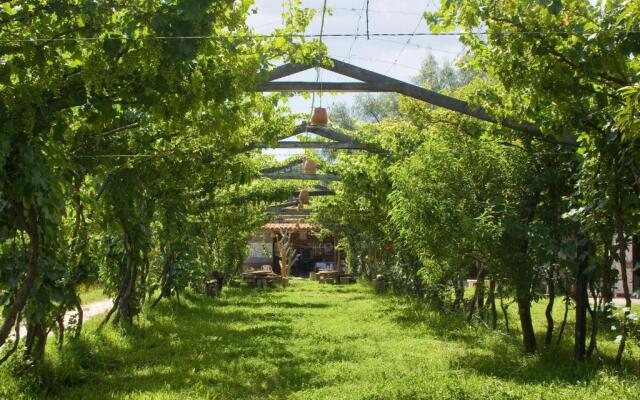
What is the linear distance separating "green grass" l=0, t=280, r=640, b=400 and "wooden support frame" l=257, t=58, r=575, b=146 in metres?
2.41

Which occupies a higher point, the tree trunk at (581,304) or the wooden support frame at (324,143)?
the wooden support frame at (324,143)

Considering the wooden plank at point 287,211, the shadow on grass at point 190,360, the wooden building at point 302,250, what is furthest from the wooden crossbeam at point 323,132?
the wooden building at point 302,250

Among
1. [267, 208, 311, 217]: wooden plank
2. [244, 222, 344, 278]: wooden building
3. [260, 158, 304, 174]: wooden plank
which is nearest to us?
[260, 158, 304, 174]: wooden plank

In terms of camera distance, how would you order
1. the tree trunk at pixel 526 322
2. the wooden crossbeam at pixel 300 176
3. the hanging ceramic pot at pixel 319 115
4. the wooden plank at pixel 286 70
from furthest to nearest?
the wooden crossbeam at pixel 300 176 → the hanging ceramic pot at pixel 319 115 → the tree trunk at pixel 526 322 → the wooden plank at pixel 286 70

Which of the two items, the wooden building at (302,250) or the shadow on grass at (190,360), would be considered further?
the wooden building at (302,250)

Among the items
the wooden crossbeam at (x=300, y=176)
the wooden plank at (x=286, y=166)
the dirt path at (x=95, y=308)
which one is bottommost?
the dirt path at (x=95, y=308)

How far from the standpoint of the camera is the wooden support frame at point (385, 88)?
6555 millimetres

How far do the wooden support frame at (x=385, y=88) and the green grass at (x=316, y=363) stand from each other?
2413 millimetres

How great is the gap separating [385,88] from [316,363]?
3226mm

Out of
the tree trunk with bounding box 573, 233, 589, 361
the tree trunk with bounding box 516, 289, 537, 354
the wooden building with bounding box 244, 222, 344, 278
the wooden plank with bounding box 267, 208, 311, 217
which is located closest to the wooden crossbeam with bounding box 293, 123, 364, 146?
the tree trunk with bounding box 516, 289, 537, 354

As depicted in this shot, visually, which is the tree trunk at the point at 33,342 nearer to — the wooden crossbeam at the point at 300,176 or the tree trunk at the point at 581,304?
the tree trunk at the point at 581,304

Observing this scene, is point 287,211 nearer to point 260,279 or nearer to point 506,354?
point 260,279

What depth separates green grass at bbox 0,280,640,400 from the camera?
232 inches

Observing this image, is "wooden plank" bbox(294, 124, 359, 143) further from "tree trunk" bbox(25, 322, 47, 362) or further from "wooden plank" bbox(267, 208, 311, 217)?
"wooden plank" bbox(267, 208, 311, 217)
